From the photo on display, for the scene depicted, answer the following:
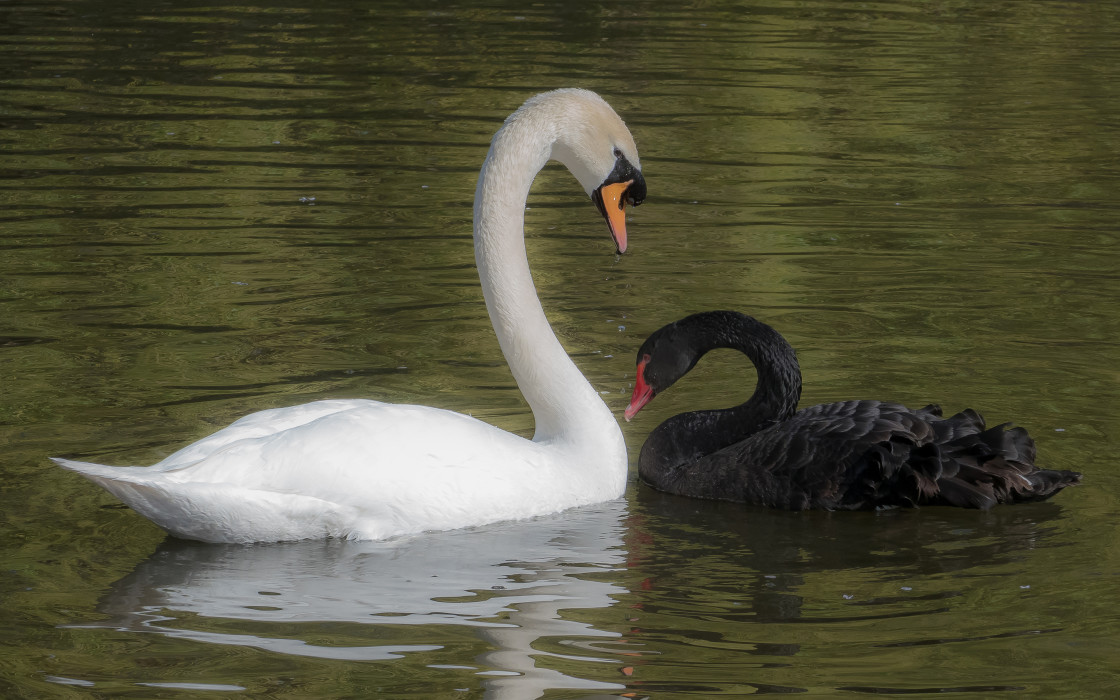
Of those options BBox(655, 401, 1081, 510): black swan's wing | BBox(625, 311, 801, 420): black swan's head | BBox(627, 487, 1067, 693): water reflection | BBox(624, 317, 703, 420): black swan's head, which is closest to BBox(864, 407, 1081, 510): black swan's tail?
BBox(655, 401, 1081, 510): black swan's wing

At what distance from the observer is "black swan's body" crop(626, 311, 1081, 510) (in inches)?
250

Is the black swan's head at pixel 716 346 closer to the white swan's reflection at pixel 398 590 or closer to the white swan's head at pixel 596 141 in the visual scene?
the white swan's head at pixel 596 141

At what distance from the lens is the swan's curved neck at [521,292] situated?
6535 mm

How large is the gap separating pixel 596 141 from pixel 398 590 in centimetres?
199

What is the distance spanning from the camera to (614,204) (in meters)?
6.57

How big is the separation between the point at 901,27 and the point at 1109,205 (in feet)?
33.6

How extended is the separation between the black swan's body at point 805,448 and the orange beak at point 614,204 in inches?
26.4

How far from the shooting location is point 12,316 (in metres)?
9.07

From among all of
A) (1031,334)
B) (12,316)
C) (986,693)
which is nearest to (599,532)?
(986,693)

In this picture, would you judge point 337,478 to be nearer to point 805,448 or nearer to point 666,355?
point 666,355

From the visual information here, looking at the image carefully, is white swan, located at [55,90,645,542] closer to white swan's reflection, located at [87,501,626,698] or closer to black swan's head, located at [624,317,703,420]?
white swan's reflection, located at [87,501,626,698]

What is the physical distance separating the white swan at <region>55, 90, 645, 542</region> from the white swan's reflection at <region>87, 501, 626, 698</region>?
98 mm

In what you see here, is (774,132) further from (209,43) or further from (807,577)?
(807,577)

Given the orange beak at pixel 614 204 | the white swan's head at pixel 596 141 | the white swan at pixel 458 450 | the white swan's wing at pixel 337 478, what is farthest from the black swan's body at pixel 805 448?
the white swan's wing at pixel 337 478
